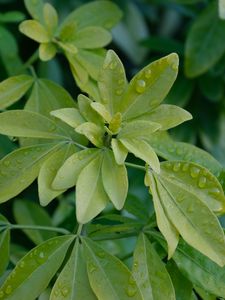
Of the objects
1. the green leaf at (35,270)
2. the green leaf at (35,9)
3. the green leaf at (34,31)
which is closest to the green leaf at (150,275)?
the green leaf at (35,270)

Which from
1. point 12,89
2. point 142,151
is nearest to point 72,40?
point 12,89

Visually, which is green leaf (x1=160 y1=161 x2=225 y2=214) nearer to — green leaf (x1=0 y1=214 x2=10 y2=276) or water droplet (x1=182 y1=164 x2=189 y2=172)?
water droplet (x1=182 y1=164 x2=189 y2=172)

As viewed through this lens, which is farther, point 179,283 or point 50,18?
point 50,18

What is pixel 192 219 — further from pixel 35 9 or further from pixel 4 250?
pixel 35 9

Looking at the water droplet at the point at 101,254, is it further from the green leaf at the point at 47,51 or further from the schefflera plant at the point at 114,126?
the green leaf at the point at 47,51

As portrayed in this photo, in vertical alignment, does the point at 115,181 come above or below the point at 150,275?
above

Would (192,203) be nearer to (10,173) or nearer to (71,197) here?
(10,173)
